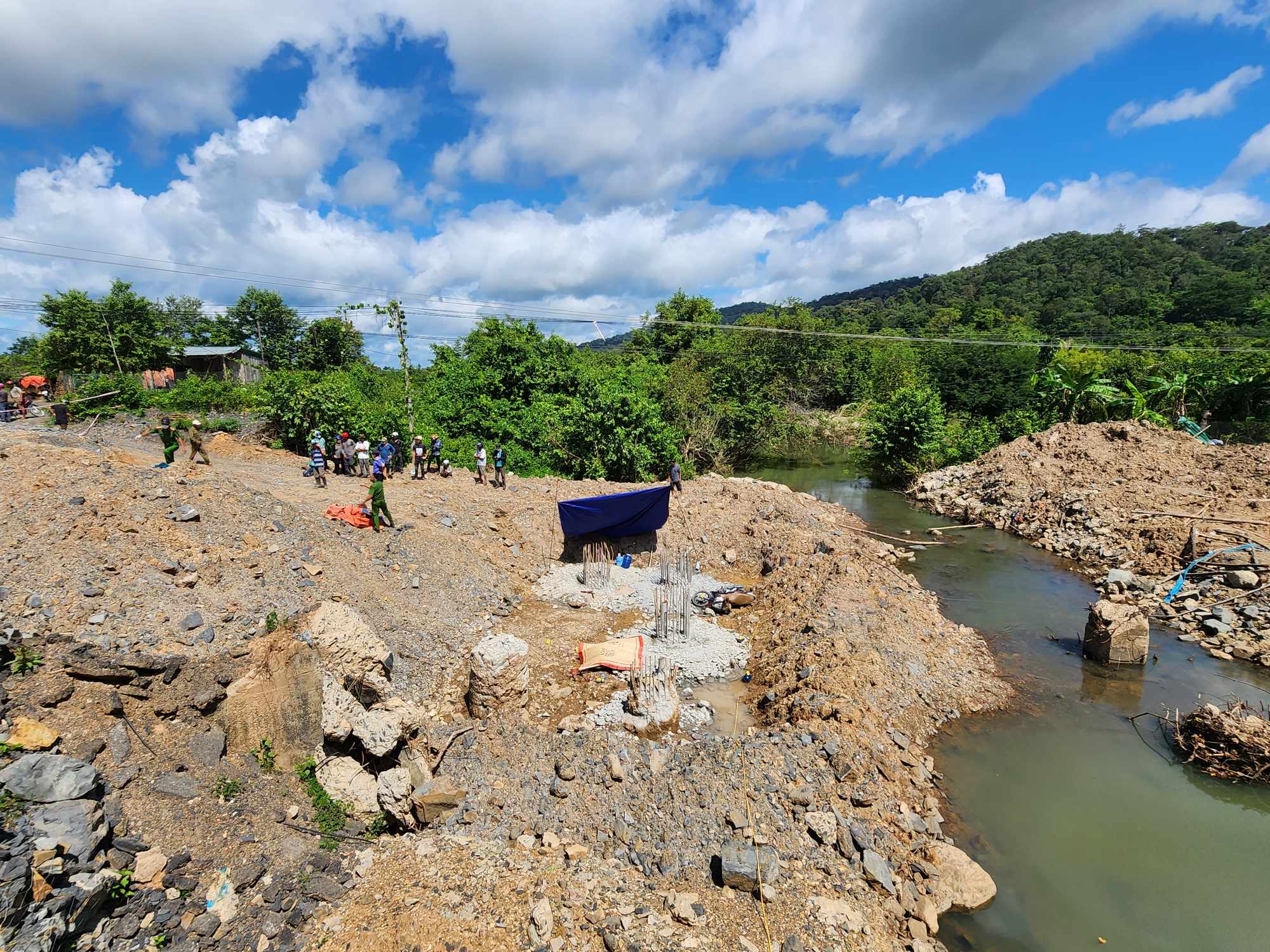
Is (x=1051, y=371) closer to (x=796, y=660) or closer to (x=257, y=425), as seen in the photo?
(x=796, y=660)

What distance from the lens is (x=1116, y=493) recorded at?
1708cm

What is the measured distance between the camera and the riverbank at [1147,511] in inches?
471

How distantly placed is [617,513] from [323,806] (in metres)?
8.80

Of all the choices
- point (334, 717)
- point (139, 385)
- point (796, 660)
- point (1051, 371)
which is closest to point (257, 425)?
point (139, 385)

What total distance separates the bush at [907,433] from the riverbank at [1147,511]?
1065 millimetres

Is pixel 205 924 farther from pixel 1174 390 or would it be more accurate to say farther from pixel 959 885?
pixel 1174 390

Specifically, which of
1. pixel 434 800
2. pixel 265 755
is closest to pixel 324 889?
pixel 434 800

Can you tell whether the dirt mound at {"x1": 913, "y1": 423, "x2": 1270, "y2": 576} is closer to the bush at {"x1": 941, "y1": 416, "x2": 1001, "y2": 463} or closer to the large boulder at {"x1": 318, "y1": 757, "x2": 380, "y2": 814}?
the bush at {"x1": 941, "y1": 416, "x2": 1001, "y2": 463}

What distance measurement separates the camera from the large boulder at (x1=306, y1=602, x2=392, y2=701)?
7.48m

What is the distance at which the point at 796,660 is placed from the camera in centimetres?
961

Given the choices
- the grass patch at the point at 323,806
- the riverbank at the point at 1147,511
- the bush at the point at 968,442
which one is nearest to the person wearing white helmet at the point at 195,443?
the grass patch at the point at 323,806

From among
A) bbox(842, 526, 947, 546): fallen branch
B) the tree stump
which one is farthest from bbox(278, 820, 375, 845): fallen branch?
bbox(842, 526, 947, 546): fallen branch

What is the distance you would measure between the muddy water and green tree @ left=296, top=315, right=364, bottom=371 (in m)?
40.4

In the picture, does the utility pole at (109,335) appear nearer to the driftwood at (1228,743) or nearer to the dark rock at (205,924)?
the dark rock at (205,924)
